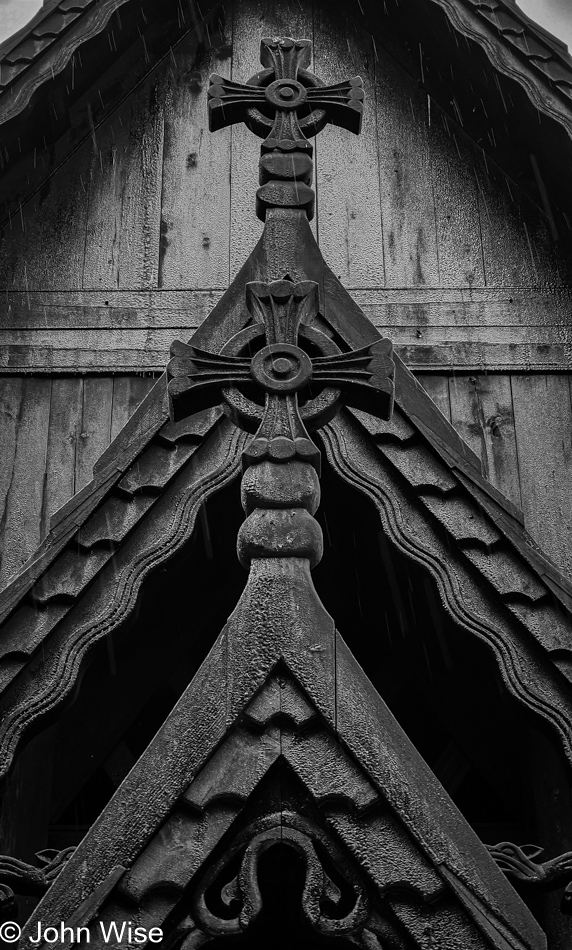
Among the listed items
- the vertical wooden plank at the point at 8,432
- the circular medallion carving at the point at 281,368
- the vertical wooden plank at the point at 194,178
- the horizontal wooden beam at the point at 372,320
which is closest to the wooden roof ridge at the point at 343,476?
the circular medallion carving at the point at 281,368

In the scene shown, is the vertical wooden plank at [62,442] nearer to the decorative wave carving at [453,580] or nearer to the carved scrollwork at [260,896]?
the decorative wave carving at [453,580]

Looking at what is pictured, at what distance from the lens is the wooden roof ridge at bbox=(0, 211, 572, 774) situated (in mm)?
4488

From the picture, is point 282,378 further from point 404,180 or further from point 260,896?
point 404,180

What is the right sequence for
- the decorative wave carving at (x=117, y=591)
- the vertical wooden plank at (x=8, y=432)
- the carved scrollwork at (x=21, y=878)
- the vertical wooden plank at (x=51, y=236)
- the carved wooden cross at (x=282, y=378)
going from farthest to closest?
the vertical wooden plank at (x=51, y=236) → the vertical wooden plank at (x=8, y=432) → the decorative wave carving at (x=117, y=591) → the carved wooden cross at (x=282, y=378) → the carved scrollwork at (x=21, y=878)

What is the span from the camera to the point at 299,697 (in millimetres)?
3447

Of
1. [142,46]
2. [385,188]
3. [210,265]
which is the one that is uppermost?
[142,46]

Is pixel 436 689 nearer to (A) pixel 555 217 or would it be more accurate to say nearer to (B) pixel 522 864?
(B) pixel 522 864

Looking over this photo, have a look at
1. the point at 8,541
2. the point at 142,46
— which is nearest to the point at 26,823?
the point at 8,541

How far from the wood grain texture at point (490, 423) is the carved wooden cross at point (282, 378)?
201 cm

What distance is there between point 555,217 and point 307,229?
2402 mm

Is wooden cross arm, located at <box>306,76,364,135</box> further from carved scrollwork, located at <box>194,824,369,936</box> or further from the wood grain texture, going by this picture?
carved scrollwork, located at <box>194,824,369,936</box>

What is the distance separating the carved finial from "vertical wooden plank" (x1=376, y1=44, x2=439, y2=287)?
179 cm

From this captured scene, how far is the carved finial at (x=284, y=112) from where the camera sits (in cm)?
484

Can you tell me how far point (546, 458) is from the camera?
6.10m
